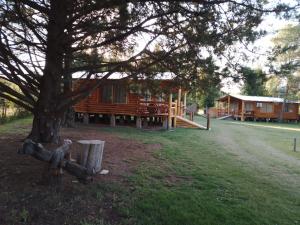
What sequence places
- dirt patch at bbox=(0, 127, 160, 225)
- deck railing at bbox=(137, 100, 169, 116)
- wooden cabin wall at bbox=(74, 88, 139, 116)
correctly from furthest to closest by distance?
wooden cabin wall at bbox=(74, 88, 139, 116) → deck railing at bbox=(137, 100, 169, 116) → dirt patch at bbox=(0, 127, 160, 225)

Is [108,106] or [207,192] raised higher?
[108,106]

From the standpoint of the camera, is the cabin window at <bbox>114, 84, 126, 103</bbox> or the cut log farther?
the cabin window at <bbox>114, 84, 126, 103</bbox>

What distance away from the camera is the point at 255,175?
7.51 meters

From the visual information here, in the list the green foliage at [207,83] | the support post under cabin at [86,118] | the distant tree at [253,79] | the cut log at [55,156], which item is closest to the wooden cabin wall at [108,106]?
the support post under cabin at [86,118]

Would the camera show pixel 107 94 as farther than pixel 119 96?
Yes

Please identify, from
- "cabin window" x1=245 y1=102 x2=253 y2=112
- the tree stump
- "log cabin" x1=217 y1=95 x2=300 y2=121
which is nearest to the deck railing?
the tree stump

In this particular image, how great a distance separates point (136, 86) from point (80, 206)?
194 inches

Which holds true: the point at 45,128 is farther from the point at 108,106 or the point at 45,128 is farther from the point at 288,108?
the point at 288,108

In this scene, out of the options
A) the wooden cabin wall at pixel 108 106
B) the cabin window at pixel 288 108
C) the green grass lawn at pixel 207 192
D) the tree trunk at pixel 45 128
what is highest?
the cabin window at pixel 288 108

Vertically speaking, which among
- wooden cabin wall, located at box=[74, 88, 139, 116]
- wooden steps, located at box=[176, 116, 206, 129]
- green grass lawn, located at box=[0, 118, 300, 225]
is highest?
wooden cabin wall, located at box=[74, 88, 139, 116]

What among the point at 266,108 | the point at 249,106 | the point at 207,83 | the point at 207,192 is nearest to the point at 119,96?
the point at 207,83

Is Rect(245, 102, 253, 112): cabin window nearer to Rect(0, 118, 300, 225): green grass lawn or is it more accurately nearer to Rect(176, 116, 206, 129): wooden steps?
Rect(176, 116, 206, 129): wooden steps

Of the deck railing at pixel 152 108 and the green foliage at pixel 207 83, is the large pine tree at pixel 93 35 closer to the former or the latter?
the green foliage at pixel 207 83

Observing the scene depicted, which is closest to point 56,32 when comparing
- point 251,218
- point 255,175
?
point 251,218
